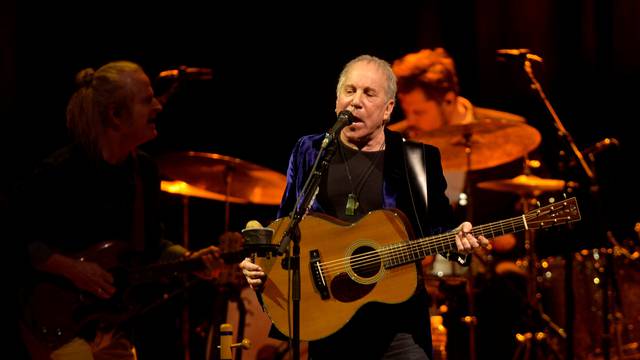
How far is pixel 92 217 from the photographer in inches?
184

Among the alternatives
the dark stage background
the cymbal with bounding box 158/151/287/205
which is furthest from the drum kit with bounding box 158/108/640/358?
the dark stage background

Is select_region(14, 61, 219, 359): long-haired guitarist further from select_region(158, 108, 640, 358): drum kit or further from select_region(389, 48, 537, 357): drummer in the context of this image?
select_region(389, 48, 537, 357): drummer

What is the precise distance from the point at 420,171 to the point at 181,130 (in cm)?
432

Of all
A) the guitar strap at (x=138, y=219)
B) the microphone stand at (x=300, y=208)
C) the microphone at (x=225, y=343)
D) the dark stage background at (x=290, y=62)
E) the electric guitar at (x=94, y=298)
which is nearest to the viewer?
the microphone stand at (x=300, y=208)

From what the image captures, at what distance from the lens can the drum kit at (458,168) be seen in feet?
19.4

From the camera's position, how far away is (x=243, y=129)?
25.9ft

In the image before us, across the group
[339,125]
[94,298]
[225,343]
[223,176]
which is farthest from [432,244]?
[223,176]

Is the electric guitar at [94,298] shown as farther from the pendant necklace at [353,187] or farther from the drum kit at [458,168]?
the drum kit at [458,168]

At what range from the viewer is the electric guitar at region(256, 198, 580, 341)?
3.57 meters

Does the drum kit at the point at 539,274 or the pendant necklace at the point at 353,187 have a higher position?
the pendant necklace at the point at 353,187

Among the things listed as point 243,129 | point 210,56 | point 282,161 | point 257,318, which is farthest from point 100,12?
point 257,318

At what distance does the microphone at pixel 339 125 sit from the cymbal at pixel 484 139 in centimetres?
238

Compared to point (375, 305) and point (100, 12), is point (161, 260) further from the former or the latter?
point (100, 12)

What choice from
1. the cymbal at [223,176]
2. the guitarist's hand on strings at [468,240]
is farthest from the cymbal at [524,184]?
the guitarist's hand on strings at [468,240]
